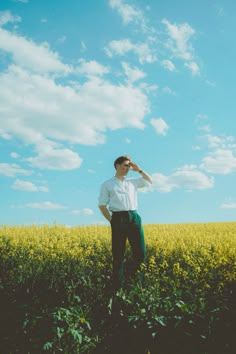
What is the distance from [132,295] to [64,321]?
140 cm

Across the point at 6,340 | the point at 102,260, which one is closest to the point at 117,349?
the point at 6,340

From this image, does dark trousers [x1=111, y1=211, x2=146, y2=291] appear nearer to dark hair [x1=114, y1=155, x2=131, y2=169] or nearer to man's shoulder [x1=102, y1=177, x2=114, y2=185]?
man's shoulder [x1=102, y1=177, x2=114, y2=185]

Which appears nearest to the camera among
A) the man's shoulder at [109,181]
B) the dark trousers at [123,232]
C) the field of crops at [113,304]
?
the field of crops at [113,304]

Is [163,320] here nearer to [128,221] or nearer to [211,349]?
[211,349]

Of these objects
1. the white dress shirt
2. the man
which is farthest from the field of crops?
the white dress shirt

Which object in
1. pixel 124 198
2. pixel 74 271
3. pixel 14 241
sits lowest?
pixel 74 271

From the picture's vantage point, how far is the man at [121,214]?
309 inches

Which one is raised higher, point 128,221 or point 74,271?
point 128,221

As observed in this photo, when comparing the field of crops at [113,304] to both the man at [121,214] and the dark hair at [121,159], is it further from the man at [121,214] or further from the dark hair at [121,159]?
the dark hair at [121,159]

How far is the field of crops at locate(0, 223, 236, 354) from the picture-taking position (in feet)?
21.4

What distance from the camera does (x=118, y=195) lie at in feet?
26.0

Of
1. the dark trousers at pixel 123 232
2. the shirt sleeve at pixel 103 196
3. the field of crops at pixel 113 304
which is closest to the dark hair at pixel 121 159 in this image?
the shirt sleeve at pixel 103 196

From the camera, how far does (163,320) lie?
662cm

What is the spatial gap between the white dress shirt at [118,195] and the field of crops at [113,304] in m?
1.55
